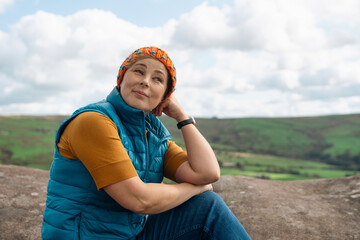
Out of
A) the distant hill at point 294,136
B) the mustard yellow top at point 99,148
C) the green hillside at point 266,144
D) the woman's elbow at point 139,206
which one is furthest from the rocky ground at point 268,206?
the distant hill at point 294,136

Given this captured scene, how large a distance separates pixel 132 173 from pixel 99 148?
334mm

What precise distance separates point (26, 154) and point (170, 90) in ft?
160

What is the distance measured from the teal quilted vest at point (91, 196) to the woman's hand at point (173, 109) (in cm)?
87

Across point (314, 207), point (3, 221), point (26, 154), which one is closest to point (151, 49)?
point (3, 221)

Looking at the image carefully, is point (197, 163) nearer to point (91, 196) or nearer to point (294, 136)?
point (91, 196)

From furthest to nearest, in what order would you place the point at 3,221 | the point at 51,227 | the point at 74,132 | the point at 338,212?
the point at 338,212
the point at 3,221
the point at 51,227
the point at 74,132

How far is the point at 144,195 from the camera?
2441 mm

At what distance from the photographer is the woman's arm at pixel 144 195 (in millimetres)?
2348

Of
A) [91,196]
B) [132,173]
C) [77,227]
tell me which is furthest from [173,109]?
[77,227]

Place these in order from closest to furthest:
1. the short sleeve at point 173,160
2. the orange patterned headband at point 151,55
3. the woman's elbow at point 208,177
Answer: the orange patterned headband at point 151,55 → the woman's elbow at point 208,177 → the short sleeve at point 173,160

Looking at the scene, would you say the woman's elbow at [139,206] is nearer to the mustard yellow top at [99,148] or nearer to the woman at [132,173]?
the woman at [132,173]

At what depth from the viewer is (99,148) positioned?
2312mm

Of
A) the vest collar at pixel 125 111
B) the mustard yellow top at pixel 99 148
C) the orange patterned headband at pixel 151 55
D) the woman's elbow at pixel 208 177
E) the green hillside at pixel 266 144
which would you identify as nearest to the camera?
the mustard yellow top at pixel 99 148

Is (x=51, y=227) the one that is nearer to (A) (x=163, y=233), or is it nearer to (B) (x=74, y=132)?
(B) (x=74, y=132)
